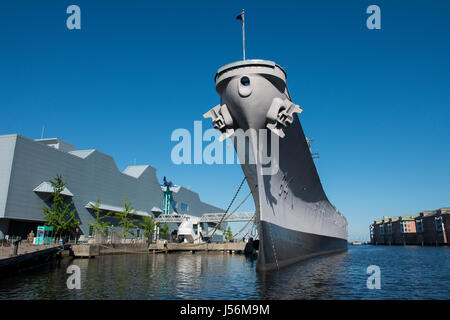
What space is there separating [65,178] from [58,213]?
19.9 ft

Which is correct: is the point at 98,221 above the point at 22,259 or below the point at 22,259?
above

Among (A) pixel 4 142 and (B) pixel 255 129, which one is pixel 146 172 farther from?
(B) pixel 255 129

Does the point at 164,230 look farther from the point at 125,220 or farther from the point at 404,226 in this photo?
the point at 404,226

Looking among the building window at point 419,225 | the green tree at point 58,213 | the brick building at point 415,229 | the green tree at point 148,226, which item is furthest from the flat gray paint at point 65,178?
the building window at point 419,225

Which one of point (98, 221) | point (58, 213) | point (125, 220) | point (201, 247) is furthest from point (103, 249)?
point (201, 247)

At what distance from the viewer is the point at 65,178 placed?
41281mm

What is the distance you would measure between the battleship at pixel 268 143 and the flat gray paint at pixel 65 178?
29.2 m

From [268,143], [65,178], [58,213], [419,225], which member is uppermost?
[65,178]

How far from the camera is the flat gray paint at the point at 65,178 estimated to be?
33.7m

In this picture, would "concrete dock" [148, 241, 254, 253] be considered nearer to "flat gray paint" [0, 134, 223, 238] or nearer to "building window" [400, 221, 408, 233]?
"flat gray paint" [0, 134, 223, 238]

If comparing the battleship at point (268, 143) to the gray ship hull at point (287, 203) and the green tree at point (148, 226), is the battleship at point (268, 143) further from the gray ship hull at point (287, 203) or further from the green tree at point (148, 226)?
the green tree at point (148, 226)

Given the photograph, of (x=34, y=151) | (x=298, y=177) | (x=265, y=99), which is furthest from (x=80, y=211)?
(x=265, y=99)
